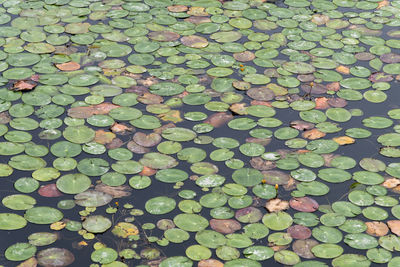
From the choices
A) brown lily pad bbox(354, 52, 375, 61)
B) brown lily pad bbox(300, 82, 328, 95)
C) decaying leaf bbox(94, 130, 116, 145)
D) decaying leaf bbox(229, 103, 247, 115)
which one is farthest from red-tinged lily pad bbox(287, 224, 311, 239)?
brown lily pad bbox(354, 52, 375, 61)

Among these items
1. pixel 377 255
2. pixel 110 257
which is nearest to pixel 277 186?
pixel 377 255

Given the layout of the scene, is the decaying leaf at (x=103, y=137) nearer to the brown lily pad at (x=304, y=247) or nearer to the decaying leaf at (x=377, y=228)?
the brown lily pad at (x=304, y=247)

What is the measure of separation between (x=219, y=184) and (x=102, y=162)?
992mm

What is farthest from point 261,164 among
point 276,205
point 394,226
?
point 394,226

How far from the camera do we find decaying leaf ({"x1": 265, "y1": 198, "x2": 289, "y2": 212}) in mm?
5203

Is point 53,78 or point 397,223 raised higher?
point 53,78

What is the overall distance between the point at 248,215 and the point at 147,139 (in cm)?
127

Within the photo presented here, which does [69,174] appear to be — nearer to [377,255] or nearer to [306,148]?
[306,148]

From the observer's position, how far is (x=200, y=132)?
6031 millimetres

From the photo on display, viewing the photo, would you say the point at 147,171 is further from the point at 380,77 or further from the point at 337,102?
the point at 380,77

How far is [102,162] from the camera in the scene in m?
5.65

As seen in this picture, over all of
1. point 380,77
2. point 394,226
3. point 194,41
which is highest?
point 194,41

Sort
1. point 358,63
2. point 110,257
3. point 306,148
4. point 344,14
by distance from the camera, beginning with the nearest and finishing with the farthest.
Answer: point 110,257 < point 306,148 < point 358,63 < point 344,14

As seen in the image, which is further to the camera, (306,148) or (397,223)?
(306,148)
